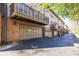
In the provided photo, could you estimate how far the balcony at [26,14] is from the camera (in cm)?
270

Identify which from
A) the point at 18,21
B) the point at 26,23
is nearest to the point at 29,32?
the point at 26,23

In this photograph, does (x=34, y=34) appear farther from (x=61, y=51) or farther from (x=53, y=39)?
(x=61, y=51)

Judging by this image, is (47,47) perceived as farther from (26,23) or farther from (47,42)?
(26,23)

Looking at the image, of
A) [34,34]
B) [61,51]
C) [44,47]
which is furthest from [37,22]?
[61,51]

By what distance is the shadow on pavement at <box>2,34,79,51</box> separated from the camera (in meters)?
2.84

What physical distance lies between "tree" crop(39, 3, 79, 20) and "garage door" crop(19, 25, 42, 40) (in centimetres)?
43

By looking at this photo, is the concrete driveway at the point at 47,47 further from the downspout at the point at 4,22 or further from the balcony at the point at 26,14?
the balcony at the point at 26,14

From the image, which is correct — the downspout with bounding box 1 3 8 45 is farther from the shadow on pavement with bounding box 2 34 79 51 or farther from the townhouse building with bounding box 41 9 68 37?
the townhouse building with bounding box 41 9 68 37

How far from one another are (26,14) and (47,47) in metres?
0.67

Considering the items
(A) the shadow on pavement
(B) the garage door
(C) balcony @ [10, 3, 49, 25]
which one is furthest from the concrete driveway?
(C) balcony @ [10, 3, 49, 25]

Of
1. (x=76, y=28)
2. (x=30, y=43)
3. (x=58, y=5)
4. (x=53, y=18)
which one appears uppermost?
(x=58, y=5)

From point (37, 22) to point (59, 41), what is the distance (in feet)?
1.68

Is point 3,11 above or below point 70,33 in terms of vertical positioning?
above

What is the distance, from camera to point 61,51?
280cm
